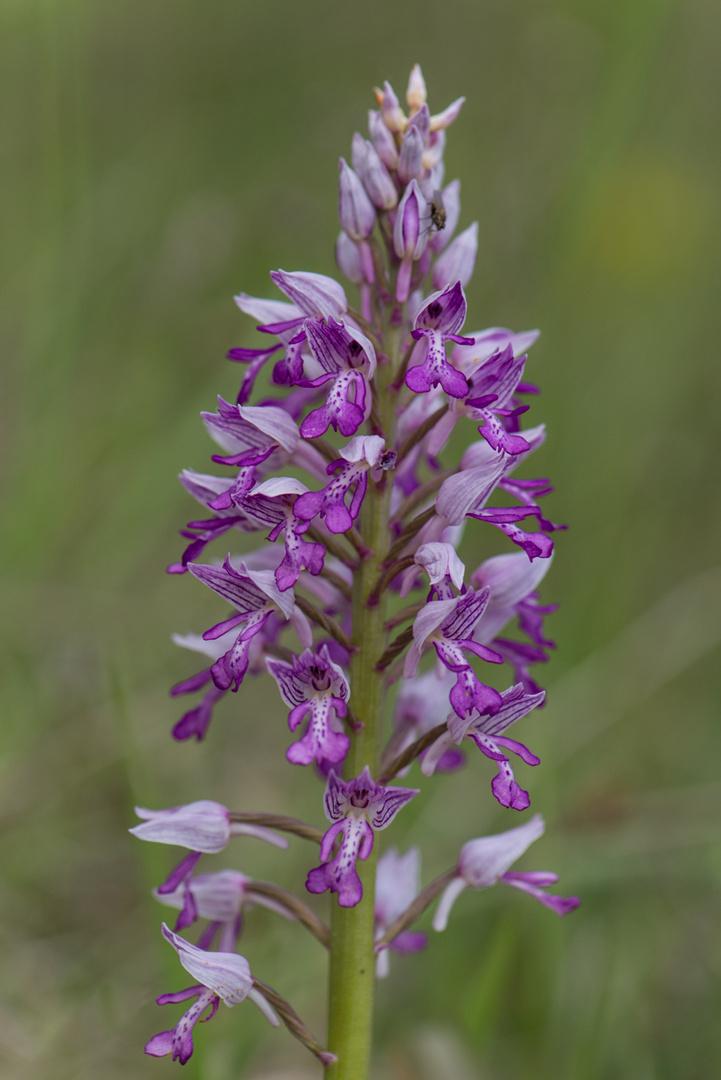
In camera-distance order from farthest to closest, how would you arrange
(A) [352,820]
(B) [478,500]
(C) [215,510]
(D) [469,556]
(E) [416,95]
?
(D) [469,556], (E) [416,95], (C) [215,510], (B) [478,500], (A) [352,820]

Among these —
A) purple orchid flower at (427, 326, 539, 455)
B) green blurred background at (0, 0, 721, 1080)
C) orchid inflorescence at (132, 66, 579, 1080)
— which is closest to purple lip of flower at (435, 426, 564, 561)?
orchid inflorescence at (132, 66, 579, 1080)

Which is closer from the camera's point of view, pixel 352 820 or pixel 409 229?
pixel 352 820

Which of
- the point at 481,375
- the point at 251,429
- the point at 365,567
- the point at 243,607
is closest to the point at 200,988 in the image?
the point at 243,607

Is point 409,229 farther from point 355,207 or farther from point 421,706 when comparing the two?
point 421,706

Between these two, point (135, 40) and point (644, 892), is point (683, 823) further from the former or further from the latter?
point (135, 40)

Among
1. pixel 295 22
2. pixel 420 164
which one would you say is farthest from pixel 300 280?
pixel 295 22

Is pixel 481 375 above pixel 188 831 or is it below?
above

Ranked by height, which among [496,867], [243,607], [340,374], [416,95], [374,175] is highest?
[416,95]
